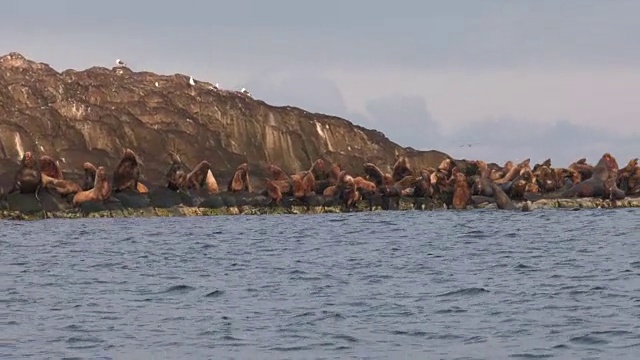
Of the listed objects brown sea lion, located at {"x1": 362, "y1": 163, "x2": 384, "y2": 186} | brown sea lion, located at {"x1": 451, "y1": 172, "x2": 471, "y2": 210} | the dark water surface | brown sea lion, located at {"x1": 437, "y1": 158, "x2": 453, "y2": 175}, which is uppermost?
brown sea lion, located at {"x1": 437, "y1": 158, "x2": 453, "y2": 175}

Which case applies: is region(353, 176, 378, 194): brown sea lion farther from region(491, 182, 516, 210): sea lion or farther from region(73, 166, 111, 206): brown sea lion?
region(73, 166, 111, 206): brown sea lion

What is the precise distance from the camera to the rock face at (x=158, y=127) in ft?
247

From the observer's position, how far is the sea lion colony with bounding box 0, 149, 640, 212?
5091 centimetres

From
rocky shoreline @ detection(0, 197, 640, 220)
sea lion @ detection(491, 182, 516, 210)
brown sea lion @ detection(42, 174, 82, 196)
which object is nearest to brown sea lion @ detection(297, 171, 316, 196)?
rocky shoreline @ detection(0, 197, 640, 220)

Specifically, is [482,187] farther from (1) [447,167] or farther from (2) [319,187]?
(2) [319,187]

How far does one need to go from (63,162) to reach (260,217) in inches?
895

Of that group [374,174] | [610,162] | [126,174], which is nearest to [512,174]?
[610,162]

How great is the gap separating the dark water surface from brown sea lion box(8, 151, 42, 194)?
229 inches

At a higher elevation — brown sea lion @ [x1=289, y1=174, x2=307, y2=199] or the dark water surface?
brown sea lion @ [x1=289, y1=174, x2=307, y2=199]

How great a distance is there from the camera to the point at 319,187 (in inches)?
2338

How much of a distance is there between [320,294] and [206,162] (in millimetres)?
34379

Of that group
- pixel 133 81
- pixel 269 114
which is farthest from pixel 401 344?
pixel 133 81

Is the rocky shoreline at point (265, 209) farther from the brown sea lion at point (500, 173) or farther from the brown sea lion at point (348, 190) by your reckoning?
the brown sea lion at point (500, 173)

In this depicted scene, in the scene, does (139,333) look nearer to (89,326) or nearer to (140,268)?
(89,326)
